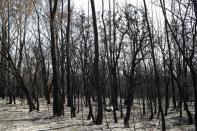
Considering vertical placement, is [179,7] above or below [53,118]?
above

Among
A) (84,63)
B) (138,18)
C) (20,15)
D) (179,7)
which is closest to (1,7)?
(20,15)

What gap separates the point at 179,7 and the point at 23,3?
13887 mm

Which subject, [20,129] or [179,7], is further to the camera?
[179,7]

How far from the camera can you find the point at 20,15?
2994 cm

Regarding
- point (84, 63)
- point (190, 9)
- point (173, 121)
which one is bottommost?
point (173, 121)

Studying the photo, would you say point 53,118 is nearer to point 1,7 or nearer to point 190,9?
point 190,9

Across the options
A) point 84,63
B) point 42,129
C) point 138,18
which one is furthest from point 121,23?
point 42,129

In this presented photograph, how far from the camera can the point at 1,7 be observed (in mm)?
28531

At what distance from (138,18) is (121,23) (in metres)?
2.03

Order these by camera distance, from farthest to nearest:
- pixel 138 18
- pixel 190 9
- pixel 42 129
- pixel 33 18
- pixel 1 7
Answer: pixel 33 18, pixel 1 7, pixel 138 18, pixel 190 9, pixel 42 129

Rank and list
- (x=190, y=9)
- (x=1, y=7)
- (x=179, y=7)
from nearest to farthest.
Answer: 1. (x=190, y=9)
2. (x=179, y=7)
3. (x=1, y=7)

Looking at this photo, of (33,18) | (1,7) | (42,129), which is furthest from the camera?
(33,18)

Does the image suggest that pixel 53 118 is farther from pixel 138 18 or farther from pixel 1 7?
pixel 1 7

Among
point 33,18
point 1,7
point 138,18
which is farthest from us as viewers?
point 33,18
